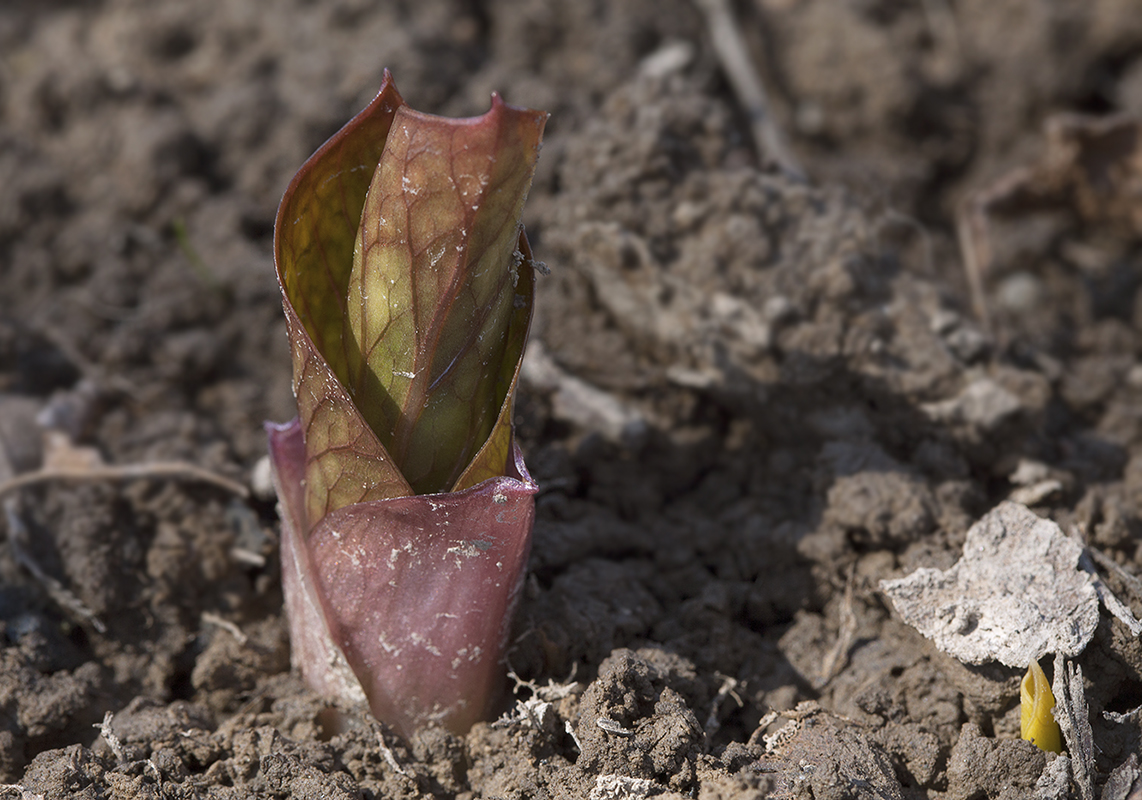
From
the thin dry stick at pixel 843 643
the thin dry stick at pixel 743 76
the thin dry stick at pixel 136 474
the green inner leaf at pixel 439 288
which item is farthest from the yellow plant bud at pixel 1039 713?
the thin dry stick at pixel 743 76

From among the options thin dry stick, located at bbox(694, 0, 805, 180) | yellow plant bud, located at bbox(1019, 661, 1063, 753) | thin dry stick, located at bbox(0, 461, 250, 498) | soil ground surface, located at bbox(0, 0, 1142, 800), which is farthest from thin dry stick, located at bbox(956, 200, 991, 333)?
thin dry stick, located at bbox(0, 461, 250, 498)

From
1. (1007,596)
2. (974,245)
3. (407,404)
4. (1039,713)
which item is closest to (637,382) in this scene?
(407,404)

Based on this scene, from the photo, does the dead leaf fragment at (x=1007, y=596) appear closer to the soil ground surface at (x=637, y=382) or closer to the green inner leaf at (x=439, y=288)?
the soil ground surface at (x=637, y=382)

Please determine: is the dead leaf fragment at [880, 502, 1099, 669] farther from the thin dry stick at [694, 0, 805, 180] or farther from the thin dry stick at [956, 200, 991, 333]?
the thin dry stick at [694, 0, 805, 180]

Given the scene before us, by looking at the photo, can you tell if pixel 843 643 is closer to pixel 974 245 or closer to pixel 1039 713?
pixel 1039 713

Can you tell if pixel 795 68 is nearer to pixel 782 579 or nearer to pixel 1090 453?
pixel 1090 453
